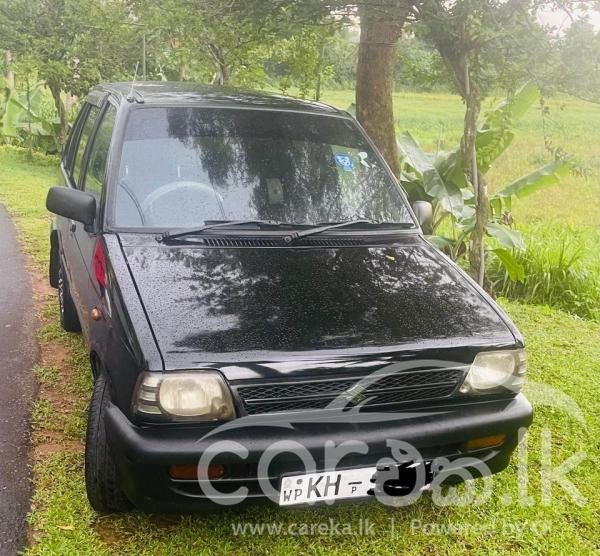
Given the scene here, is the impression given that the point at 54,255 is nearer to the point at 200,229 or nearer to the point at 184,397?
the point at 200,229

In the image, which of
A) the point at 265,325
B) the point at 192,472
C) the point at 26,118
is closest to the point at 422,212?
Result: the point at 265,325

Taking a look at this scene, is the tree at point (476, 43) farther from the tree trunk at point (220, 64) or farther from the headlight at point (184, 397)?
the tree trunk at point (220, 64)

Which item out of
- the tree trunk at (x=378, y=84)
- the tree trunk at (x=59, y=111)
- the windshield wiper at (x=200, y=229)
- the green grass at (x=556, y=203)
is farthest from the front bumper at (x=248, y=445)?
the tree trunk at (x=59, y=111)

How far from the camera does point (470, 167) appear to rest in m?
5.59

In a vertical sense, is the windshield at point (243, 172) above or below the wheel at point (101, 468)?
above

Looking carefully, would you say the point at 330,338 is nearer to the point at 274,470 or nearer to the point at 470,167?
the point at 274,470

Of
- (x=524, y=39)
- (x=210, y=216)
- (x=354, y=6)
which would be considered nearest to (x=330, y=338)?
(x=210, y=216)

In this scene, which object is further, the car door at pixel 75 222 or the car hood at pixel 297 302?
the car door at pixel 75 222

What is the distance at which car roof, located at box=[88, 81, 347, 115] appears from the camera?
12.0ft

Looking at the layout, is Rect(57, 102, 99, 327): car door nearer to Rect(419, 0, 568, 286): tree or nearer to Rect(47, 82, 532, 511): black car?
Rect(47, 82, 532, 511): black car

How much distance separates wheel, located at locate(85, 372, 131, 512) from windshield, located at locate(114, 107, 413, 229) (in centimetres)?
85

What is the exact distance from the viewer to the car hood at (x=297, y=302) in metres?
2.47

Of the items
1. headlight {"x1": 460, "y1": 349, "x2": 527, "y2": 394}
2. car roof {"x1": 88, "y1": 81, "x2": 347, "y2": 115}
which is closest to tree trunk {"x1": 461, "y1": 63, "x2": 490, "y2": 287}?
car roof {"x1": 88, "y1": 81, "x2": 347, "y2": 115}

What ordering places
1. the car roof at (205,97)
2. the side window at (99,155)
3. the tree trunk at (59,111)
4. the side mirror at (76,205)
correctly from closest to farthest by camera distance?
the side mirror at (76,205) < the side window at (99,155) < the car roof at (205,97) < the tree trunk at (59,111)
